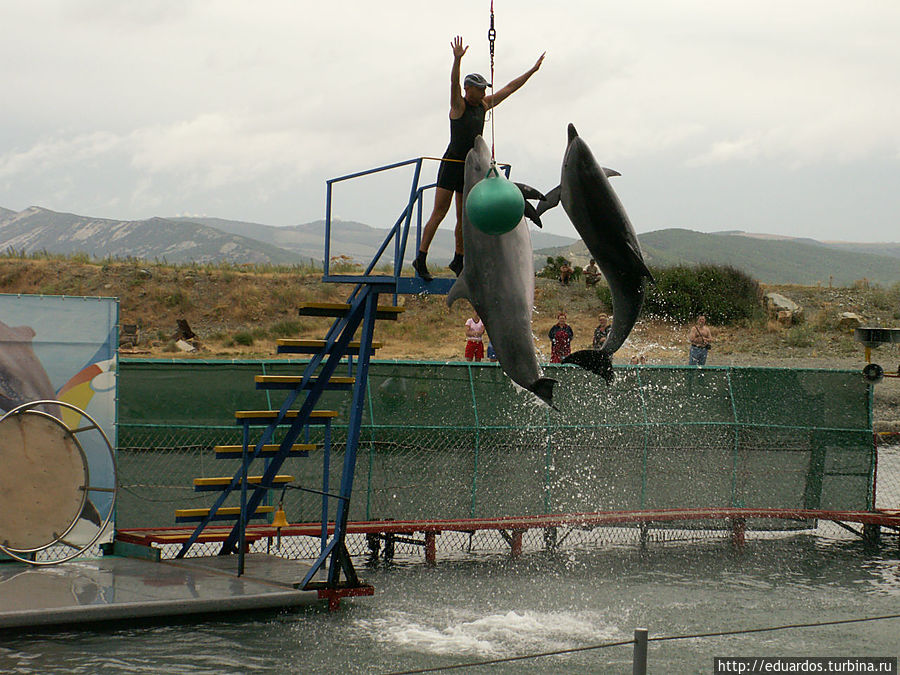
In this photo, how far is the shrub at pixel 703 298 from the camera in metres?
48.4

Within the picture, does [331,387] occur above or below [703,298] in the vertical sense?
below

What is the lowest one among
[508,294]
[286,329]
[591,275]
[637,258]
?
[286,329]

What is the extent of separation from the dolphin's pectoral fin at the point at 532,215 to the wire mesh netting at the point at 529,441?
279 inches

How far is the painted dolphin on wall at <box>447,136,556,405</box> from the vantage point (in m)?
7.14

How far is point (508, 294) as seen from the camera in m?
7.18

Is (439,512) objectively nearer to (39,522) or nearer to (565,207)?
(39,522)

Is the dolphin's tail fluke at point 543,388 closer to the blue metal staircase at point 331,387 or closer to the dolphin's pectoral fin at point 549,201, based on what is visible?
the dolphin's pectoral fin at point 549,201

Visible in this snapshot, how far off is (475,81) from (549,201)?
1.61m

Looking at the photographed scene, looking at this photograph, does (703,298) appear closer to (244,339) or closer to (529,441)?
(244,339)

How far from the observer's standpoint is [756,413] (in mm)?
18062

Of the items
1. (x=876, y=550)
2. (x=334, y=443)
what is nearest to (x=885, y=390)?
(x=876, y=550)

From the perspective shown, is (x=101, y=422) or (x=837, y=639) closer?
(x=837, y=639)

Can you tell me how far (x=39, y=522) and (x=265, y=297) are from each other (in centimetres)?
4854

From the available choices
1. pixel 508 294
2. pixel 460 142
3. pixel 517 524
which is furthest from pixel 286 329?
pixel 508 294
